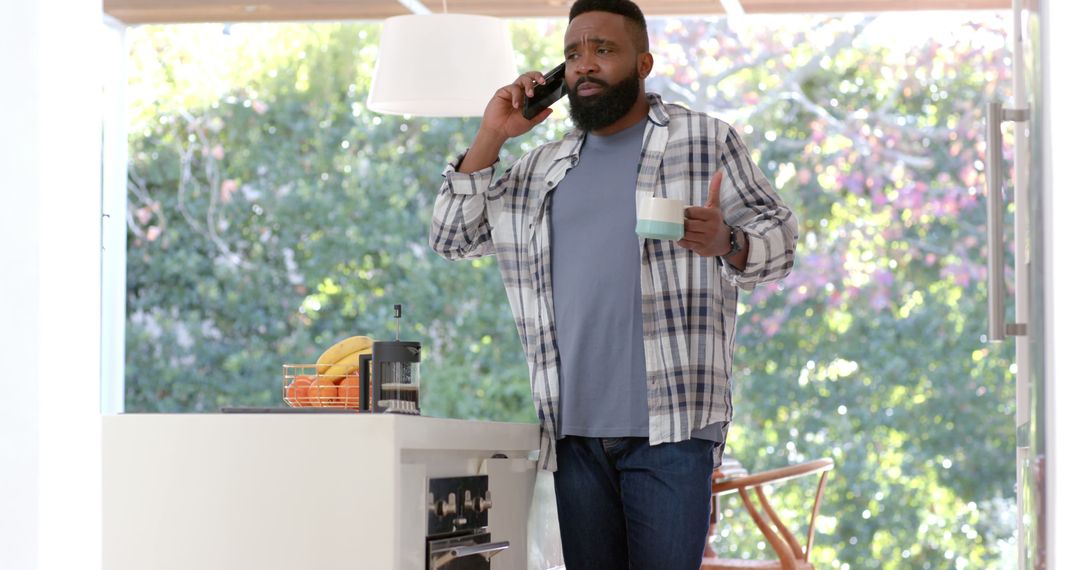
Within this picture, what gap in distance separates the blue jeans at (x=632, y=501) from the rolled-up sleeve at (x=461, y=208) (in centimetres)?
41

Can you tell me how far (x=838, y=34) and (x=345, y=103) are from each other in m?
2.15

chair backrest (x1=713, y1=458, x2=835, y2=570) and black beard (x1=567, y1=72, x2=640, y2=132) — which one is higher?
black beard (x1=567, y1=72, x2=640, y2=132)

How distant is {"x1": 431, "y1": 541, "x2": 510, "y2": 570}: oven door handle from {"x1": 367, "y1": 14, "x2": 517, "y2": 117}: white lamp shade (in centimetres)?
124

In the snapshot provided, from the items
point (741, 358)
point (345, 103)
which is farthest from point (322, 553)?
point (345, 103)

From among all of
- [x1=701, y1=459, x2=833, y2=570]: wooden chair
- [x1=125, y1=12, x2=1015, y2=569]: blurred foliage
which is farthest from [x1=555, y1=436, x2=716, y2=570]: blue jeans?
[x1=125, y1=12, x2=1015, y2=569]: blurred foliage

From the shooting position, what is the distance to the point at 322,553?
183 cm

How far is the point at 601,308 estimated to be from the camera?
224 cm

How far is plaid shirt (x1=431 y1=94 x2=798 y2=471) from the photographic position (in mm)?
2186

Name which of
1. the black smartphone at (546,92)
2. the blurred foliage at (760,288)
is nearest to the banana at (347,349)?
the black smartphone at (546,92)

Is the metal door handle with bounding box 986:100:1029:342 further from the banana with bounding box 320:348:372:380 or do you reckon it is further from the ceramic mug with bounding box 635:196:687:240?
the banana with bounding box 320:348:372:380

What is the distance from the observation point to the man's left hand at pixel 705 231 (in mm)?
2094

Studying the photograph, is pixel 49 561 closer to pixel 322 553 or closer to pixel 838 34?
pixel 322 553

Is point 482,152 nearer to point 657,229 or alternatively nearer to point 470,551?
point 657,229

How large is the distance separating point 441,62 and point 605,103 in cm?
89
